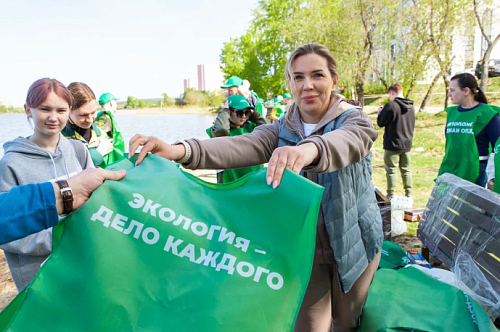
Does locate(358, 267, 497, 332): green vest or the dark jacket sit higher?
the dark jacket

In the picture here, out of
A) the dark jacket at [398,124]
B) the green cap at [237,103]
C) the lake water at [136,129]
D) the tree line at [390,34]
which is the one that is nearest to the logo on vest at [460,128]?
the dark jacket at [398,124]

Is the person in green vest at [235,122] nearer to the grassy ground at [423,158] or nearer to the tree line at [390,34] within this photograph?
the grassy ground at [423,158]

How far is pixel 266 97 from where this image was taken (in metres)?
30.8

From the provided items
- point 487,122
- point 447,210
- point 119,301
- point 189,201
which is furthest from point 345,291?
point 487,122

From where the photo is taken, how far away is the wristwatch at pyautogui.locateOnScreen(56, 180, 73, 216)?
122 cm

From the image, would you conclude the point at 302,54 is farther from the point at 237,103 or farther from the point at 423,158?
the point at 423,158

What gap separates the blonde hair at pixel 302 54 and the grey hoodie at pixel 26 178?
137 centimetres

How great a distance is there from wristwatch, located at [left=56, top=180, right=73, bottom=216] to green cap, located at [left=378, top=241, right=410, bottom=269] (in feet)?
8.43

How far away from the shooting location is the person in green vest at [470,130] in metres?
4.10

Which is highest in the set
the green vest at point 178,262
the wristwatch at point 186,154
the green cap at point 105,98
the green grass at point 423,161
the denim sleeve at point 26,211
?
the green cap at point 105,98

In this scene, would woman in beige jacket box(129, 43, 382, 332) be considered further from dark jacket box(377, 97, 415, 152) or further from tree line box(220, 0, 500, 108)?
tree line box(220, 0, 500, 108)

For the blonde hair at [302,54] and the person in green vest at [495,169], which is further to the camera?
the person in green vest at [495,169]

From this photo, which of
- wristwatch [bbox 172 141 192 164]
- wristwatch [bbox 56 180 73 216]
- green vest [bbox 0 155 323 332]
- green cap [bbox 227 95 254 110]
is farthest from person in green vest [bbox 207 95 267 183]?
wristwatch [bbox 56 180 73 216]

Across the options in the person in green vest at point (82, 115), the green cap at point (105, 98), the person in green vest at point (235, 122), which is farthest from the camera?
the green cap at point (105, 98)
